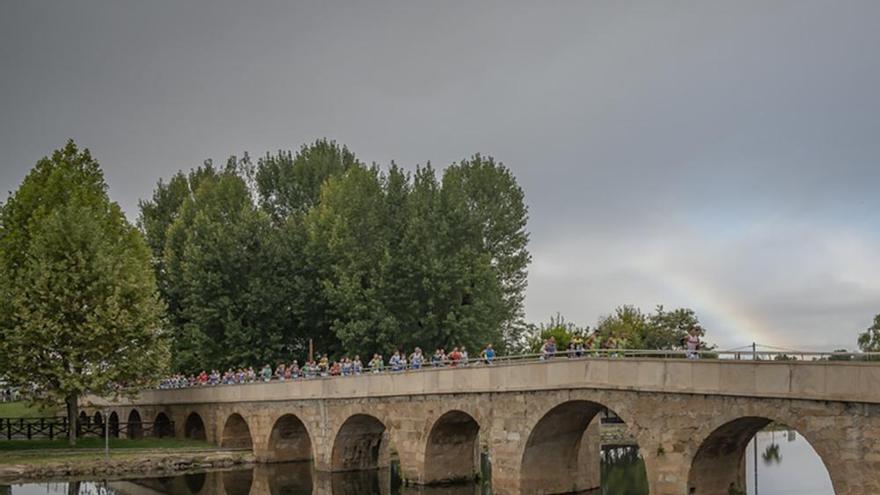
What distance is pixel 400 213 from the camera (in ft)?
174

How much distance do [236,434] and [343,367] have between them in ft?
38.7

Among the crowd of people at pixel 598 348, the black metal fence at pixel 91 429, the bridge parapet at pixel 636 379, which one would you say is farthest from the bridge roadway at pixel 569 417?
the black metal fence at pixel 91 429

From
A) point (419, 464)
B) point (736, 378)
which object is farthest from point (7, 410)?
point (736, 378)

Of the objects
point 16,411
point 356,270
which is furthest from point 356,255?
point 16,411

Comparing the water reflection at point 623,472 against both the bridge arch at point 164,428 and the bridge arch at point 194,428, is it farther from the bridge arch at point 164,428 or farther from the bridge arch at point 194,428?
the bridge arch at point 164,428

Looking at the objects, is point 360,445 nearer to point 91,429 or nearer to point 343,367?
point 343,367

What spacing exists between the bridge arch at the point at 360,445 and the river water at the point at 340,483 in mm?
569

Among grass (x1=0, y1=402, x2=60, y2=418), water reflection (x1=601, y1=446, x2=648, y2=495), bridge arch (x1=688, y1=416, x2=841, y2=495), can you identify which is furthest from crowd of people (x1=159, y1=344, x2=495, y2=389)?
grass (x1=0, y1=402, x2=60, y2=418)

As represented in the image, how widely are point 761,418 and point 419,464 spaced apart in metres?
14.5

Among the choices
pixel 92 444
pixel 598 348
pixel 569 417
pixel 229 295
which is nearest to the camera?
pixel 598 348

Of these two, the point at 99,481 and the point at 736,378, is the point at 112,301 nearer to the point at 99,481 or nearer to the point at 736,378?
the point at 99,481

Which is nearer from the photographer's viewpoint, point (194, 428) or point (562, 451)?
point (562, 451)

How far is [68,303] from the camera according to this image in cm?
4234

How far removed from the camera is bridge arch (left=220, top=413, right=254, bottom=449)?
161 ft
